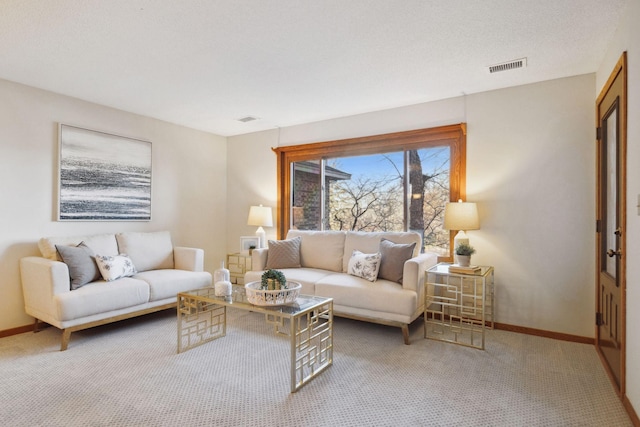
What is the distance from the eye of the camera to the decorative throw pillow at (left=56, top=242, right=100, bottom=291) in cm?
321

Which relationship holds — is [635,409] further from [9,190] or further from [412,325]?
[9,190]

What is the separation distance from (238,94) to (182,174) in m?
1.78

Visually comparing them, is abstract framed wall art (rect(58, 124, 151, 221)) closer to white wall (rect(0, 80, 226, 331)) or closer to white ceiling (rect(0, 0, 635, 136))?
white wall (rect(0, 80, 226, 331))

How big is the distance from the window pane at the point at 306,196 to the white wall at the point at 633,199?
3.33 meters

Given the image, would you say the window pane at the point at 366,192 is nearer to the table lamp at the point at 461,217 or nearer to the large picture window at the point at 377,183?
the large picture window at the point at 377,183

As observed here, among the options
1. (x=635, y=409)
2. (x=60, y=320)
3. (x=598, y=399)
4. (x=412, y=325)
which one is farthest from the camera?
(x=412, y=325)

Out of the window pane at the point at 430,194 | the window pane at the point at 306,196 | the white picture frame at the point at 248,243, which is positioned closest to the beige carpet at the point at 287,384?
the window pane at the point at 430,194

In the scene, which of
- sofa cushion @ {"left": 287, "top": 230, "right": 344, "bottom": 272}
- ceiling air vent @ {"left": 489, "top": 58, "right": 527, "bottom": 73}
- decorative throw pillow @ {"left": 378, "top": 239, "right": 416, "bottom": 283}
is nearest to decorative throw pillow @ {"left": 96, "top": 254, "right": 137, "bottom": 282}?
sofa cushion @ {"left": 287, "top": 230, "right": 344, "bottom": 272}

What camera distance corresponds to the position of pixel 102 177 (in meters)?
4.04

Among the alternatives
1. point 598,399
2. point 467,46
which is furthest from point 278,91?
point 598,399

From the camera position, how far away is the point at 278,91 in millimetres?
3625

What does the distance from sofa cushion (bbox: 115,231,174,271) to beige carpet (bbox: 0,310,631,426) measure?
926 mm

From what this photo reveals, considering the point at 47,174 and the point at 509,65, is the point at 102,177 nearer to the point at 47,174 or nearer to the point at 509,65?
the point at 47,174

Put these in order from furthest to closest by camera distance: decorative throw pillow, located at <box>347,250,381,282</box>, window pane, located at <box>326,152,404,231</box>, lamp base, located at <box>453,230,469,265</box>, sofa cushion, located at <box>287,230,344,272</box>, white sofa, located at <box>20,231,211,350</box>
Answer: window pane, located at <box>326,152,404,231</box>, sofa cushion, located at <box>287,230,344,272</box>, decorative throw pillow, located at <box>347,250,381,282</box>, lamp base, located at <box>453,230,469,265</box>, white sofa, located at <box>20,231,211,350</box>
